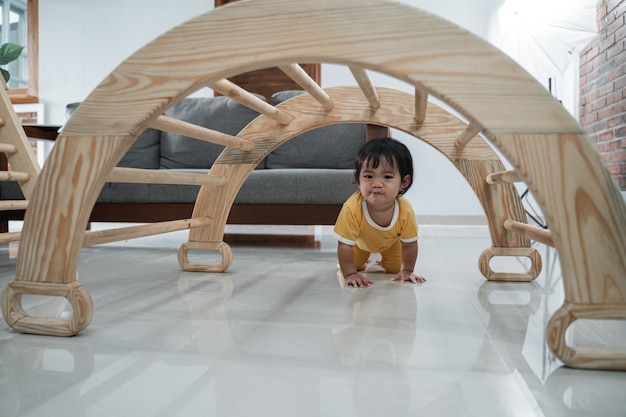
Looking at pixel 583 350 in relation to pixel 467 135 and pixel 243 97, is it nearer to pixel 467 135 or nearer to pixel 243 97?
pixel 467 135

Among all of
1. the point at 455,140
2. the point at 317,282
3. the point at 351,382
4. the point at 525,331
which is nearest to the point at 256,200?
the point at 317,282

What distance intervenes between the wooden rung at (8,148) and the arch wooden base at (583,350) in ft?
4.82

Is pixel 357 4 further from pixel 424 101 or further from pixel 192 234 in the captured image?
pixel 192 234

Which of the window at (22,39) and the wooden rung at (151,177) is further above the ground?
the window at (22,39)

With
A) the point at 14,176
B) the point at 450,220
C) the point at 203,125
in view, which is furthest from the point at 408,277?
the point at 450,220

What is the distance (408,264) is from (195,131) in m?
0.71

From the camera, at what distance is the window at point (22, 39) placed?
4.35 metres

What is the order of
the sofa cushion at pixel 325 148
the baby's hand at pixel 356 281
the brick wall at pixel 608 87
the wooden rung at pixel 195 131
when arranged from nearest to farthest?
the wooden rung at pixel 195 131
the baby's hand at pixel 356 281
the sofa cushion at pixel 325 148
the brick wall at pixel 608 87

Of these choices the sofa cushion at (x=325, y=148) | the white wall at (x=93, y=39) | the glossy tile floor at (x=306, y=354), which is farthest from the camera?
the white wall at (x=93, y=39)

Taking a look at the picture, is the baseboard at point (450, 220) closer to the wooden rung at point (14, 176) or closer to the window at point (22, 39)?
the wooden rung at point (14, 176)

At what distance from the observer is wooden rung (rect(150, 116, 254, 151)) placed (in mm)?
945

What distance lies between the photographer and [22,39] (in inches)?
178

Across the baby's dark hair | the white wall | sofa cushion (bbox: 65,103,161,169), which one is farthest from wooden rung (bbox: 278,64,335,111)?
the white wall

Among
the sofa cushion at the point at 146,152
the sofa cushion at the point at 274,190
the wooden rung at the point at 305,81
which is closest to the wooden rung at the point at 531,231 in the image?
the wooden rung at the point at 305,81
